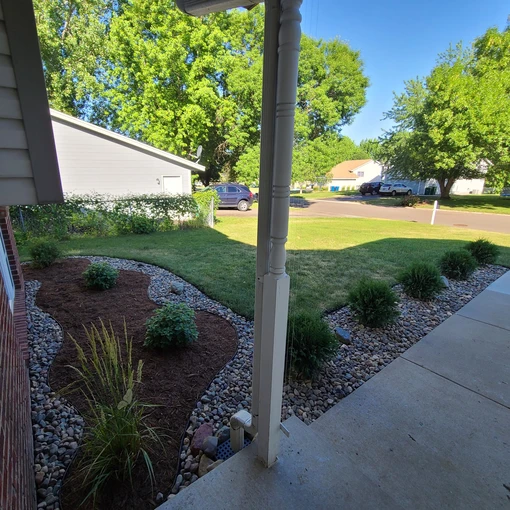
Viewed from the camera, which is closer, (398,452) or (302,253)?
(398,452)

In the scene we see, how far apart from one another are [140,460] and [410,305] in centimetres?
329

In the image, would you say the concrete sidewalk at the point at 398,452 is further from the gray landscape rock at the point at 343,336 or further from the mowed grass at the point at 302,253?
the mowed grass at the point at 302,253

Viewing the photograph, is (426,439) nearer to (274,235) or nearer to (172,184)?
(274,235)

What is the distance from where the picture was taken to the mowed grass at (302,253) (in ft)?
12.8

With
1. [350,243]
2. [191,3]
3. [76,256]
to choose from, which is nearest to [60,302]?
[76,256]

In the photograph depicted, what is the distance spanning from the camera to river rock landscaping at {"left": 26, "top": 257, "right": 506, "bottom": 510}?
1519 mm

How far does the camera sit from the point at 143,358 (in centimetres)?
241

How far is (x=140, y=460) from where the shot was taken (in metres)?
1.53

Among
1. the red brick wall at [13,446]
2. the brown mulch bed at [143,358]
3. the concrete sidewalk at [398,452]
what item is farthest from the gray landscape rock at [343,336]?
the red brick wall at [13,446]

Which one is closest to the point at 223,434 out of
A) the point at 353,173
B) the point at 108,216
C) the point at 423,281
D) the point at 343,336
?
the point at 343,336

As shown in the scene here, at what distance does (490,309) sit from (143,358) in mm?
3943

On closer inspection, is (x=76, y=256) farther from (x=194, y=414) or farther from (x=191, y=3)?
(x=191, y=3)

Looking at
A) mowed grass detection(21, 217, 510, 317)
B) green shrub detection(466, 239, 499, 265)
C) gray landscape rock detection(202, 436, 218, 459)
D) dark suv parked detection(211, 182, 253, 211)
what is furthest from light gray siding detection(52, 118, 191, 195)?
gray landscape rock detection(202, 436, 218, 459)

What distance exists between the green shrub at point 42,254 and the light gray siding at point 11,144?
387 centimetres
